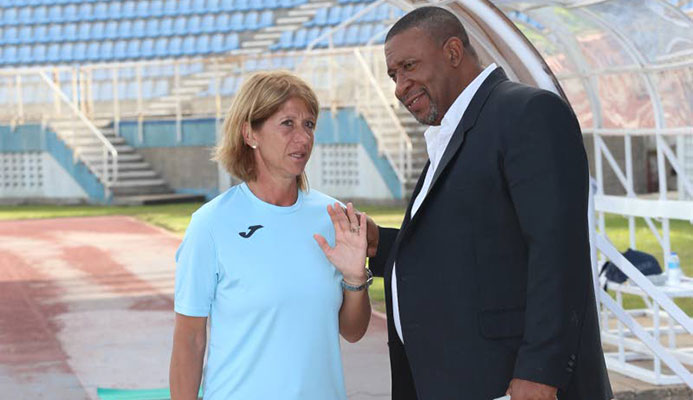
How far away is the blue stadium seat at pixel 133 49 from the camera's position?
98.3ft

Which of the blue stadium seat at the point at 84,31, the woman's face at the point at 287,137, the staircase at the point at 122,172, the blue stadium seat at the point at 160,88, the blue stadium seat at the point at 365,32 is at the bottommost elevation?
the staircase at the point at 122,172

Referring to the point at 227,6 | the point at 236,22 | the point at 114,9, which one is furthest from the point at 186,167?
the point at 114,9

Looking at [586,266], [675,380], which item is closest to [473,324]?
[586,266]

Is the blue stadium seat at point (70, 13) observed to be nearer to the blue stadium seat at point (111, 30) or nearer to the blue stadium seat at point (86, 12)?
the blue stadium seat at point (86, 12)

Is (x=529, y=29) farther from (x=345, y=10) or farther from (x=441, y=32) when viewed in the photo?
(x=345, y=10)

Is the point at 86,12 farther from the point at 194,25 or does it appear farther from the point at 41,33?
the point at 194,25

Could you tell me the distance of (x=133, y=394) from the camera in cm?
634

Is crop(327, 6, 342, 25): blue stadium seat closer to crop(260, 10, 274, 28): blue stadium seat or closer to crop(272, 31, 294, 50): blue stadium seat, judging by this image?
crop(272, 31, 294, 50): blue stadium seat

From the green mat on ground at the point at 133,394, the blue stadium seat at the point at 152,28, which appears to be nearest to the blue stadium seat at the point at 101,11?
the blue stadium seat at the point at 152,28

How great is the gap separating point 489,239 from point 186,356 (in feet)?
2.79

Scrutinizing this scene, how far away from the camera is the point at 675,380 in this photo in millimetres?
6531

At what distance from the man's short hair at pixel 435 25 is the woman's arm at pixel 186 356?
896 millimetres

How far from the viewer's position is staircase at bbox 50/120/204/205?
77.1ft

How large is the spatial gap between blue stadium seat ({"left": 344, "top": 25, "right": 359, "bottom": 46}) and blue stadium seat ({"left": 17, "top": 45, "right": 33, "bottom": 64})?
8.93 meters
